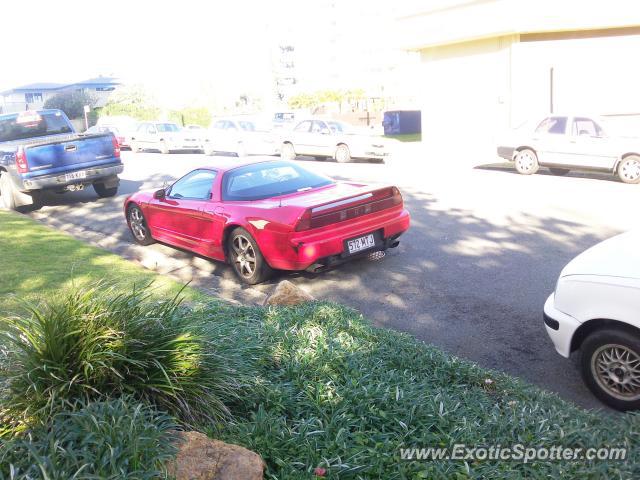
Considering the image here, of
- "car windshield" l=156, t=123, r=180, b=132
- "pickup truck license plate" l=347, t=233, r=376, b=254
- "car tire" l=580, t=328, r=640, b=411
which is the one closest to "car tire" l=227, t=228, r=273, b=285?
"pickup truck license plate" l=347, t=233, r=376, b=254

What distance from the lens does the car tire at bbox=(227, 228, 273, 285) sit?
291 inches

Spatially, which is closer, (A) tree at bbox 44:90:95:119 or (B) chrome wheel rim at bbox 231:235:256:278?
(B) chrome wheel rim at bbox 231:235:256:278

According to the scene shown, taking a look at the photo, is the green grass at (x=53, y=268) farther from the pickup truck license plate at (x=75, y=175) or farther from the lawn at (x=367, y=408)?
the pickup truck license plate at (x=75, y=175)

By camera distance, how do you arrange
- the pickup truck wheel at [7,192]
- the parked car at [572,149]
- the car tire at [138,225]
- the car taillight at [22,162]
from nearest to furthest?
the car tire at [138,225]
the car taillight at [22,162]
the pickup truck wheel at [7,192]
the parked car at [572,149]

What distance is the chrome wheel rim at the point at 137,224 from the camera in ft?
31.8

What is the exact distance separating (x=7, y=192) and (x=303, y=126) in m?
11.0

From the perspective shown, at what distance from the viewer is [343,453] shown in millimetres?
3170

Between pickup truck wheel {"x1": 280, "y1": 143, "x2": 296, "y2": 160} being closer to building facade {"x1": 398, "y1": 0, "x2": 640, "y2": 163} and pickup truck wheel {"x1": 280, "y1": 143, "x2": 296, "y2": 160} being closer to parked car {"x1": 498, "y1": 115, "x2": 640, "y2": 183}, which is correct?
building facade {"x1": 398, "y1": 0, "x2": 640, "y2": 163}

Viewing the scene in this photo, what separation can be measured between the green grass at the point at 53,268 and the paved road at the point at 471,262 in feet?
1.95

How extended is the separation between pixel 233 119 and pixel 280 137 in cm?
445

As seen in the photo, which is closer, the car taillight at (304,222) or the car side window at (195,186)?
the car taillight at (304,222)

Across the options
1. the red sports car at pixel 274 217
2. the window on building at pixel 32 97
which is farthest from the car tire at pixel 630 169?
the window on building at pixel 32 97

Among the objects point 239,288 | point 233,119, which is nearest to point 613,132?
point 239,288

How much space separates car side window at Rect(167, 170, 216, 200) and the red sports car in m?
0.01
